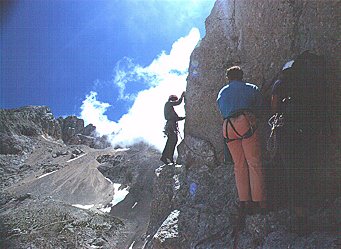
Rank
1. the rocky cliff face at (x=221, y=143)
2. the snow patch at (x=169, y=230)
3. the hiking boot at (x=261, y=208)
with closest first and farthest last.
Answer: the rocky cliff face at (x=221, y=143)
the hiking boot at (x=261, y=208)
the snow patch at (x=169, y=230)

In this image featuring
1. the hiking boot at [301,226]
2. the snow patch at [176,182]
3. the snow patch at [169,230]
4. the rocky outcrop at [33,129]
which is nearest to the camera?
the hiking boot at [301,226]

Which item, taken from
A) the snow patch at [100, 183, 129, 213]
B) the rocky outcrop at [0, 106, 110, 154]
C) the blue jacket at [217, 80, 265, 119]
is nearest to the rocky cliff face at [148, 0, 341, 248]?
the blue jacket at [217, 80, 265, 119]

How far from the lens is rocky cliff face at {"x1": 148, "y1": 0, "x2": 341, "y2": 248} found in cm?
545

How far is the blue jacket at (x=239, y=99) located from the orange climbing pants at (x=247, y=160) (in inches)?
7.4

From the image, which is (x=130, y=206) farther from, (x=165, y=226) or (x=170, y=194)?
(x=165, y=226)

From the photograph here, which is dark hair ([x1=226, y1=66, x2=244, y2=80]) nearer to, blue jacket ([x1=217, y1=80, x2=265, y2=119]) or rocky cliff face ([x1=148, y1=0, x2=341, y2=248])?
blue jacket ([x1=217, y1=80, x2=265, y2=119])

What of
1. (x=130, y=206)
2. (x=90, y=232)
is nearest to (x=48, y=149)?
(x=130, y=206)

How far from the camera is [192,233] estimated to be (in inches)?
292

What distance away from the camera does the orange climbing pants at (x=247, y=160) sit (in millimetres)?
5523

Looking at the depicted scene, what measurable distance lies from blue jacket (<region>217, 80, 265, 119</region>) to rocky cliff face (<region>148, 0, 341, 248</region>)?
661 mm

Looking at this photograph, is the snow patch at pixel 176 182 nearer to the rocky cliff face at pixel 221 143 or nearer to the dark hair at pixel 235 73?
the rocky cliff face at pixel 221 143

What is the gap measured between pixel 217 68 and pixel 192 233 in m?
5.15

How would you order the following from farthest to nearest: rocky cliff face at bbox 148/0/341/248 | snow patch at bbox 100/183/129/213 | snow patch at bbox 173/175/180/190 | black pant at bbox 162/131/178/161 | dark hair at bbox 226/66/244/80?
snow patch at bbox 100/183/129/213 < black pant at bbox 162/131/178/161 < snow patch at bbox 173/175/180/190 < dark hair at bbox 226/66/244/80 < rocky cliff face at bbox 148/0/341/248

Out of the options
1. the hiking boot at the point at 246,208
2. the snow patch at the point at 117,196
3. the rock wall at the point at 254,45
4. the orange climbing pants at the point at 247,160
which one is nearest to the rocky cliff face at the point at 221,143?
the rock wall at the point at 254,45
